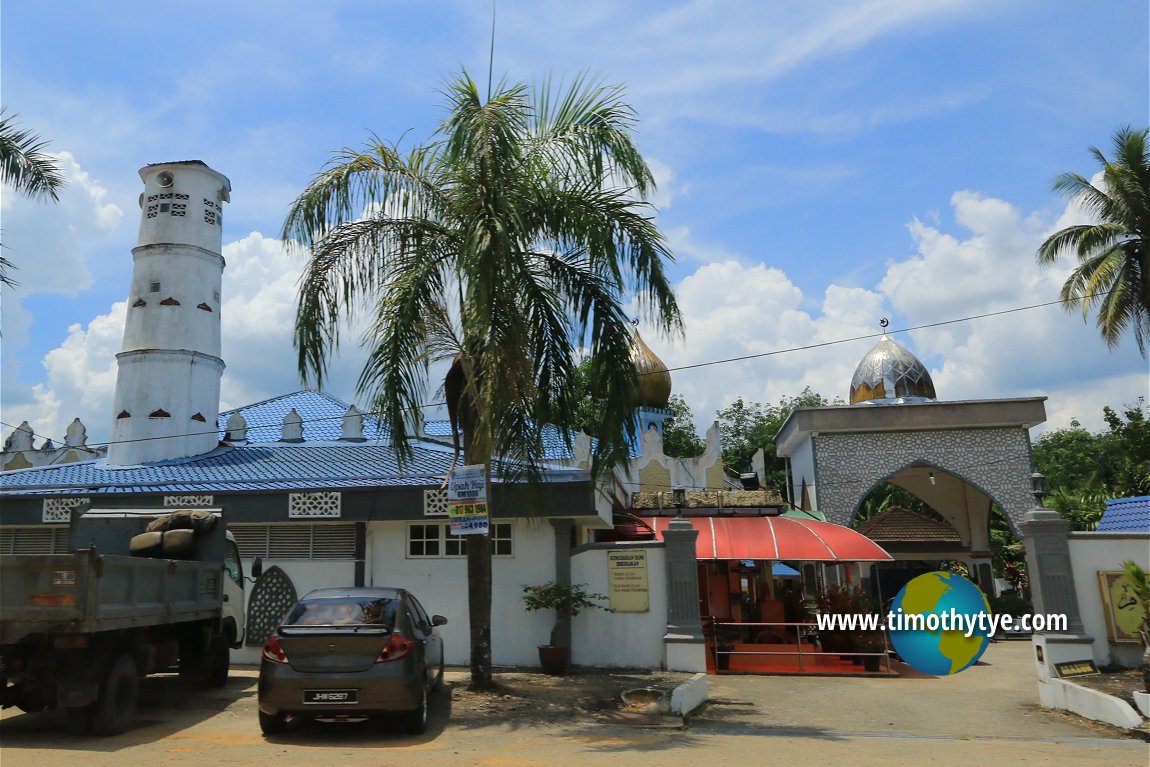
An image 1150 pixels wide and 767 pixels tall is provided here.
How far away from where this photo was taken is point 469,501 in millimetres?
11023

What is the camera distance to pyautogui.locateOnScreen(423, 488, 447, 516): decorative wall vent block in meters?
14.5

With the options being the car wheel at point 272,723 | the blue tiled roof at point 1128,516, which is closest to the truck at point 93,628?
the car wheel at point 272,723

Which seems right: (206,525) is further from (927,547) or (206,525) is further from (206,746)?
(927,547)

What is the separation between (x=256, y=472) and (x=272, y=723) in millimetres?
9788

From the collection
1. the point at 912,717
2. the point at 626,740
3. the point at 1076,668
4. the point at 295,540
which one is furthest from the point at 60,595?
the point at 1076,668

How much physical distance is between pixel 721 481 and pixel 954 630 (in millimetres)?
16327

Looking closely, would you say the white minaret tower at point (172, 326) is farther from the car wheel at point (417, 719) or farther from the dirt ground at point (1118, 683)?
the dirt ground at point (1118, 683)

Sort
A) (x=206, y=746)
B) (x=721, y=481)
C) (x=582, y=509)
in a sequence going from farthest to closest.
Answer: (x=721, y=481), (x=582, y=509), (x=206, y=746)

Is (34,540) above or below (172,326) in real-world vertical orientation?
below

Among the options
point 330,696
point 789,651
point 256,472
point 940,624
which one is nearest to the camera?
point 330,696

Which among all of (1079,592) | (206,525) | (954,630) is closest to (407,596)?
(206,525)

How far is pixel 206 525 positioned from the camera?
37.1ft

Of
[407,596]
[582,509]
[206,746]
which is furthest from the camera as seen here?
[582,509]

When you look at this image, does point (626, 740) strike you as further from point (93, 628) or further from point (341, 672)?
point (93, 628)
